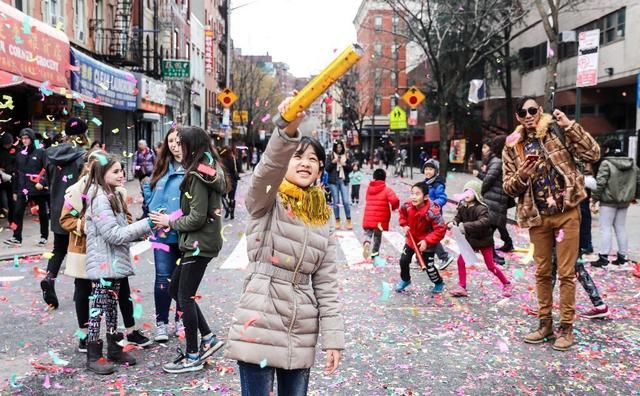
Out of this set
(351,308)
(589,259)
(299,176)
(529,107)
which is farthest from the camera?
(589,259)

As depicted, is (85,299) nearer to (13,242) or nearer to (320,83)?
(320,83)

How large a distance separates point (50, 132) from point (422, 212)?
13.7 m

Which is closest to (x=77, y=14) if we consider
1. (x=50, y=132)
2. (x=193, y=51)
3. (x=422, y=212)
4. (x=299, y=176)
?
(x=50, y=132)

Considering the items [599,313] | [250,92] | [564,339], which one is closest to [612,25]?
[599,313]

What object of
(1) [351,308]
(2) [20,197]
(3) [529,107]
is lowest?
(1) [351,308]

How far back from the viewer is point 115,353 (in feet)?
17.0

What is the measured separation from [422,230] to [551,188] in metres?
2.47

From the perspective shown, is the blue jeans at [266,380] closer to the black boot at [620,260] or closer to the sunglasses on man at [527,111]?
the sunglasses on man at [527,111]

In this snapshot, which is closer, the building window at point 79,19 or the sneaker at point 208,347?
the sneaker at point 208,347

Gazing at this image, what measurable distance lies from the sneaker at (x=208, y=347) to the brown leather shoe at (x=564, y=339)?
2873 millimetres

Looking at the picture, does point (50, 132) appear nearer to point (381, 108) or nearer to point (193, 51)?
point (193, 51)

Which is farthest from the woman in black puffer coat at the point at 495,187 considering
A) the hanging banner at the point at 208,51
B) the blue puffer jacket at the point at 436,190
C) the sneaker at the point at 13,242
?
the hanging banner at the point at 208,51

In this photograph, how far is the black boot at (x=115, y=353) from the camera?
516 cm

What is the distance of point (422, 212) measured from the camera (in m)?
7.76
